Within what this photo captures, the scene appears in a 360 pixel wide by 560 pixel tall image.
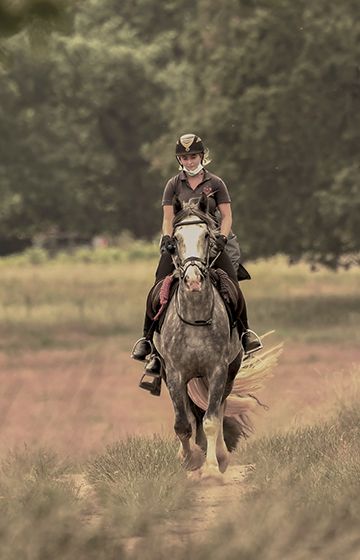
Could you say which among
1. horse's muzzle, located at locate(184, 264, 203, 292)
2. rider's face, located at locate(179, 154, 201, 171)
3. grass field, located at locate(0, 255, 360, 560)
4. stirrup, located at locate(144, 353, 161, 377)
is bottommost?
grass field, located at locate(0, 255, 360, 560)

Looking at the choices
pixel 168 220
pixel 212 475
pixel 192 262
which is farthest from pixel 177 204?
pixel 212 475

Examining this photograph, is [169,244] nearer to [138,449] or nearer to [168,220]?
[168,220]

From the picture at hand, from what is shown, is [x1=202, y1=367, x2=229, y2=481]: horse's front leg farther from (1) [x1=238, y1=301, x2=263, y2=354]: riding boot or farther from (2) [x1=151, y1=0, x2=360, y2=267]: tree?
(2) [x1=151, y1=0, x2=360, y2=267]: tree

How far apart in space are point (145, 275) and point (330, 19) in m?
19.7

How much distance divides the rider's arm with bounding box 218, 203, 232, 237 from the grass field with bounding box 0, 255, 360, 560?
2.03m

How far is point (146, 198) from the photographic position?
194ft

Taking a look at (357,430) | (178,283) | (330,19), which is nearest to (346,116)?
(330,19)

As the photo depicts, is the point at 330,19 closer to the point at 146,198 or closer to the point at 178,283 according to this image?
the point at 178,283

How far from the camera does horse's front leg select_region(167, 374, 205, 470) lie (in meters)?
7.56

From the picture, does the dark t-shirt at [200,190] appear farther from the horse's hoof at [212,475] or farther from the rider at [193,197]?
the horse's hoof at [212,475]

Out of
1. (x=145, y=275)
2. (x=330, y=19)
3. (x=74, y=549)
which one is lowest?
(x=145, y=275)

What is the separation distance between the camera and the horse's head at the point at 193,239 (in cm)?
697

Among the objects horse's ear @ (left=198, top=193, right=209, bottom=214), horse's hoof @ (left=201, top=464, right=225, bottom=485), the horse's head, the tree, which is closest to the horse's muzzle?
the horse's head

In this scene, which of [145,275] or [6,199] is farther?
[6,199]
